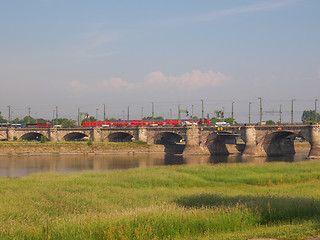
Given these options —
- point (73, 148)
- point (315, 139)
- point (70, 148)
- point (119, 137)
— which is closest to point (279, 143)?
point (315, 139)

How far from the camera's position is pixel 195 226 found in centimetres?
2162

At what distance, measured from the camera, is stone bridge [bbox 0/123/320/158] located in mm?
107988

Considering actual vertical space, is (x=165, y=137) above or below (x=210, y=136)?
below

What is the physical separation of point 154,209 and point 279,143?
109m

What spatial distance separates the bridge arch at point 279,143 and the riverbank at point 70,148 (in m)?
36.8

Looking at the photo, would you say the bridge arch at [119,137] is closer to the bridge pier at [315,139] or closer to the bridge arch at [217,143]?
the bridge arch at [217,143]

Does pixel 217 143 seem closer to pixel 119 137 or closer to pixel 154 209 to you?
pixel 119 137

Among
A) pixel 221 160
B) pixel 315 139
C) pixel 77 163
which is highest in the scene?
pixel 315 139

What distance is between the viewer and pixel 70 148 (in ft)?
403

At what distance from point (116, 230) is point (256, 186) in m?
30.8

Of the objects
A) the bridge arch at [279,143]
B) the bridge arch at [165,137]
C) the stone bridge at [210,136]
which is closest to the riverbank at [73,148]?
the bridge arch at [165,137]

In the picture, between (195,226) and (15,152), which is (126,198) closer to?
(195,226)

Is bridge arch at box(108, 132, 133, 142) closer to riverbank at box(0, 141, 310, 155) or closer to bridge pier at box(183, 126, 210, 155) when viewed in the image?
riverbank at box(0, 141, 310, 155)

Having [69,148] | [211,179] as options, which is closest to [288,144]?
[69,148]
